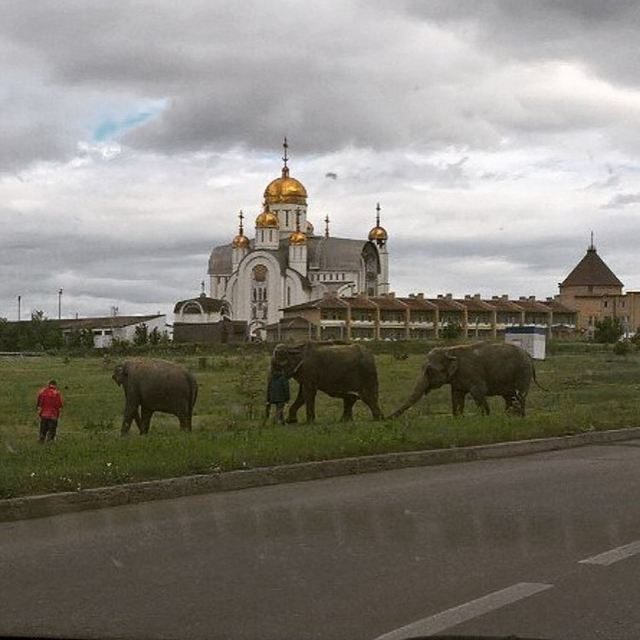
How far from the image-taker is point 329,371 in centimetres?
2339

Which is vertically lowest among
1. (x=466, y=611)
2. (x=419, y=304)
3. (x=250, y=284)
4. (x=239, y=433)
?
(x=466, y=611)

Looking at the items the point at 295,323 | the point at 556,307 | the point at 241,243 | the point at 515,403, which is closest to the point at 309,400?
the point at 515,403

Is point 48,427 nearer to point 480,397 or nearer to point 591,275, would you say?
point 480,397

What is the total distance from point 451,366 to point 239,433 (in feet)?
21.0

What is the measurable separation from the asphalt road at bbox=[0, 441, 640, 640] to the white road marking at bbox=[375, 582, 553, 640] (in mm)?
13

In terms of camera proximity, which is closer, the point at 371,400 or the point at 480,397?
the point at 371,400

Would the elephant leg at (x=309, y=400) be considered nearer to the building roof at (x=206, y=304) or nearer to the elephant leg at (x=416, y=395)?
the elephant leg at (x=416, y=395)

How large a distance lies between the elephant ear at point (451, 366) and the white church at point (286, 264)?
107944 millimetres

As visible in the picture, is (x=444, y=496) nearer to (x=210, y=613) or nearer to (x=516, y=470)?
(x=516, y=470)

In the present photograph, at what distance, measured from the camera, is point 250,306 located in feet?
455

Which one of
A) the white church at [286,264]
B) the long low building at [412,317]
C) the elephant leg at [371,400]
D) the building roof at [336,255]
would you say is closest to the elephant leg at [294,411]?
the elephant leg at [371,400]

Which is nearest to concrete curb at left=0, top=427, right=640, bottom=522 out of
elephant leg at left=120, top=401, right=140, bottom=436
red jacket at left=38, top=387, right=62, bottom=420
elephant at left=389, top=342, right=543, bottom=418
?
elephant at left=389, top=342, right=543, bottom=418

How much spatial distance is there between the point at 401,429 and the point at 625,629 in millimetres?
11845

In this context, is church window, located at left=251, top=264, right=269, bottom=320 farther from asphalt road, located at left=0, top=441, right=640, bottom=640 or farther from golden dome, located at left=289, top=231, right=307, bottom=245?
asphalt road, located at left=0, top=441, right=640, bottom=640
